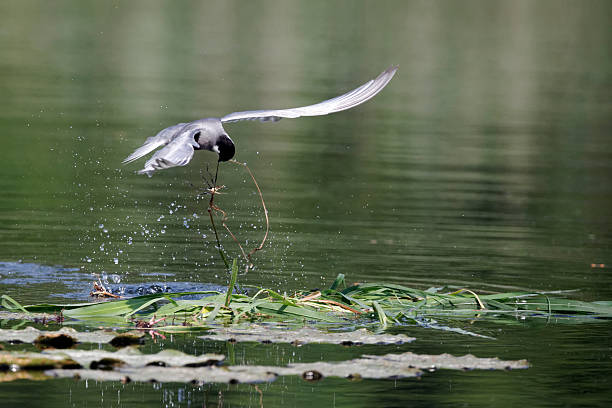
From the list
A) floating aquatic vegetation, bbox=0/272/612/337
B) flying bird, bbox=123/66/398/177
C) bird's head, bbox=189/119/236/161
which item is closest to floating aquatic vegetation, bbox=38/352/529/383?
floating aquatic vegetation, bbox=0/272/612/337

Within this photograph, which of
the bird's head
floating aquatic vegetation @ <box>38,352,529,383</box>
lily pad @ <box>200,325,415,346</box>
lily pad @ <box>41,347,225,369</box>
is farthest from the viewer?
the bird's head

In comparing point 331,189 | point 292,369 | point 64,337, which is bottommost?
point 292,369

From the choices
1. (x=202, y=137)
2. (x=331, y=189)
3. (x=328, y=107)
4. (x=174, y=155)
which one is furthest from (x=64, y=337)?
(x=331, y=189)

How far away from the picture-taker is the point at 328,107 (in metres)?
8.57

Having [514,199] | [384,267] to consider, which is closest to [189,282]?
[384,267]

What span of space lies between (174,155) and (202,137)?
3.25 feet

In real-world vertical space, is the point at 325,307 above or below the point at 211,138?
below

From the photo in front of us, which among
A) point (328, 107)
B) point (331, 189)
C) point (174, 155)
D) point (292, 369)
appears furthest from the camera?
point (331, 189)

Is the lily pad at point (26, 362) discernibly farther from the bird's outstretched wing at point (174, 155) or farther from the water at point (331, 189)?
the bird's outstretched wing at point (174, 155)

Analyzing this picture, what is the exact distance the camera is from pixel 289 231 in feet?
37.7

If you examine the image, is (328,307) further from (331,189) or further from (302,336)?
(331,189)

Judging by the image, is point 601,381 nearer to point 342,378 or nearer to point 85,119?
point 342,378

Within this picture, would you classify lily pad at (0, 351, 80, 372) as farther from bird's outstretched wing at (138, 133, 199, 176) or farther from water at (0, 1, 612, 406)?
bird's outstretched wing at (138, 133, 199, 176)

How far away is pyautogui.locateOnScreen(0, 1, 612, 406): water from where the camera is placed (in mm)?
6965
